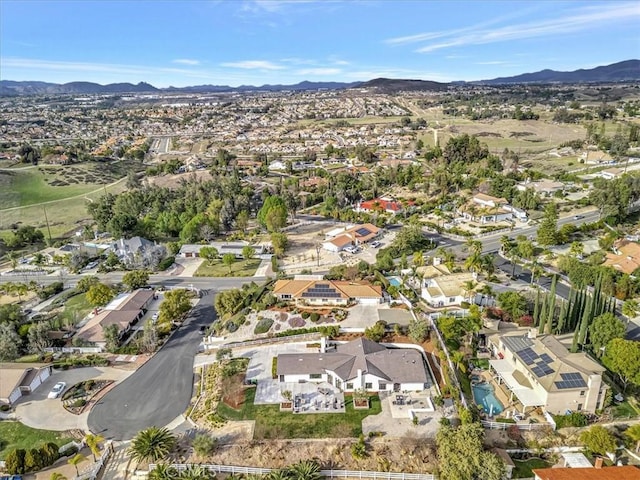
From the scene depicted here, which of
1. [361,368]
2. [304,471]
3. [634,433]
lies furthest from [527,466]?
[304,471]

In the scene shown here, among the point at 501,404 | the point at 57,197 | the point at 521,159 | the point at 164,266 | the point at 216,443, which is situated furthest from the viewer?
the point at 521,159

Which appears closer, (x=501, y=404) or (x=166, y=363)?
(x=501, y=404)

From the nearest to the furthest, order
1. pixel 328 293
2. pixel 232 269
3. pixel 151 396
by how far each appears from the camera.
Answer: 1. pixel 151 396
2. pixel 328 293
3. pixel 232 269

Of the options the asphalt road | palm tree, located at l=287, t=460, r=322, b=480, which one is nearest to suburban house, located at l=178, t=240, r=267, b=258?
the asphalt road

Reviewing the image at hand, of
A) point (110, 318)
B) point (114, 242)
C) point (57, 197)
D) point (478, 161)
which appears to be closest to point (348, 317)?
point (110, 318)

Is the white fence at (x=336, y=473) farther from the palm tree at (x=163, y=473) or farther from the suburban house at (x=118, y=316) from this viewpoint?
the suburban house at (x=118, y=316)

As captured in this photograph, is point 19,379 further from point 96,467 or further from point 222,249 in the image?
point 222,249

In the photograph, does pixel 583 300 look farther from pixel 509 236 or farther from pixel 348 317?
pixel 509 236

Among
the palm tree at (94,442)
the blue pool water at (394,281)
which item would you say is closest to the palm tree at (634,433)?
the blue pool water at (394,281)
